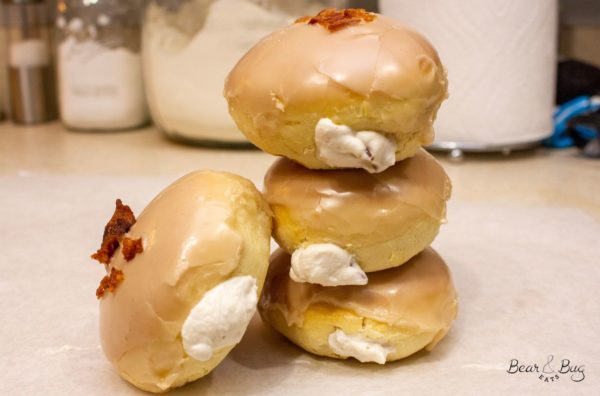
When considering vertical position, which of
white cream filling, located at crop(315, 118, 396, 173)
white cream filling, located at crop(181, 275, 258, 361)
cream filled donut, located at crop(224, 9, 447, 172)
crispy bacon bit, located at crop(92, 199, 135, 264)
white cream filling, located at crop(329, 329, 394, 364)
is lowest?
white cream filling, located at crop(329, 329, 394, 364)

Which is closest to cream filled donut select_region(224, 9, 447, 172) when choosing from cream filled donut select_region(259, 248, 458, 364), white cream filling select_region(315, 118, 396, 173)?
white cream filling select_region(315, 118, 396, 173)

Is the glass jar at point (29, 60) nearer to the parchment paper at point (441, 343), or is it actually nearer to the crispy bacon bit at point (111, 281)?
the parchment paper at point (441, 343)

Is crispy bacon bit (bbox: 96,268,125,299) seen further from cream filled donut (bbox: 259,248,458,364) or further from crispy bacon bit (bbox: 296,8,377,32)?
crispy bacon bit (bbox: 296,8,377,32)

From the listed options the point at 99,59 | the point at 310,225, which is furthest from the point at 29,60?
the point at 310,225

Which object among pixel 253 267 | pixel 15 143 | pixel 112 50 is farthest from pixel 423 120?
pixel 15 143

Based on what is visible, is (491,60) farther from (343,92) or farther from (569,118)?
(343,92)

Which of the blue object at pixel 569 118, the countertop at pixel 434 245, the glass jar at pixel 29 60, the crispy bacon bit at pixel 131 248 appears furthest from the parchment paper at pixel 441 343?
the glass jar at pixel 29 60
